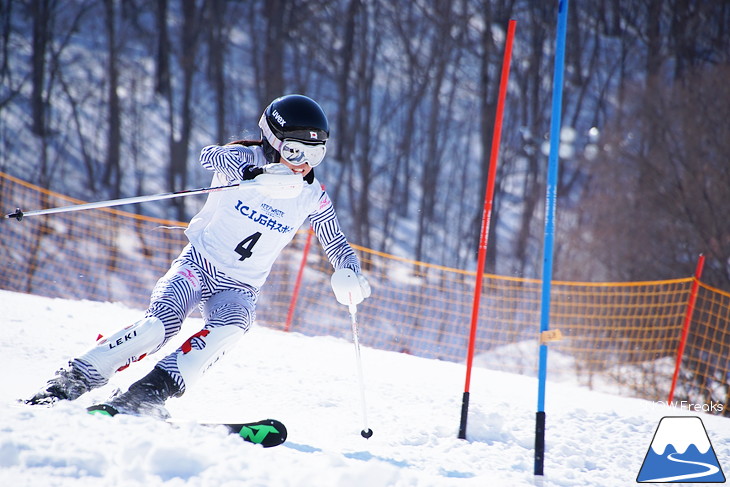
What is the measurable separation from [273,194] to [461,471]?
62.9 inches

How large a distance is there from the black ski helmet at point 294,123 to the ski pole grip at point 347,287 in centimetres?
69

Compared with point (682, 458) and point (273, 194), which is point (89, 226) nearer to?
point (273, 194)

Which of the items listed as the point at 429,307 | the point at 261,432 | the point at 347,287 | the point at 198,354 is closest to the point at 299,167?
the point at 347,287

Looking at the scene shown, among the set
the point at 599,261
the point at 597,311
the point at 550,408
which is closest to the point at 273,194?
the point at 550,408

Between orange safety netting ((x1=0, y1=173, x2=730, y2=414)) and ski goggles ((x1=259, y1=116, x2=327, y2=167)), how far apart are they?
20.1 ft

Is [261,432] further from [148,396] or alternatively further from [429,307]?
[429,307]

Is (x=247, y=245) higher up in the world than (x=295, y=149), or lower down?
lower down

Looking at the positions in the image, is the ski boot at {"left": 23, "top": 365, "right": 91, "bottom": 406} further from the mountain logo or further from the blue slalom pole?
the mountain logo

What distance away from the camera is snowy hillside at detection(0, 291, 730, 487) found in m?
2.12

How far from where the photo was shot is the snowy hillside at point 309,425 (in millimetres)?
2125

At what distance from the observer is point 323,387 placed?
4508mm

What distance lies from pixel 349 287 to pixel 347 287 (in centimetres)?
1

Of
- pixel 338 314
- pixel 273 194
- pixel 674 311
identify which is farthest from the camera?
pixel 338 314

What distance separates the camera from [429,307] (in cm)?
1208
